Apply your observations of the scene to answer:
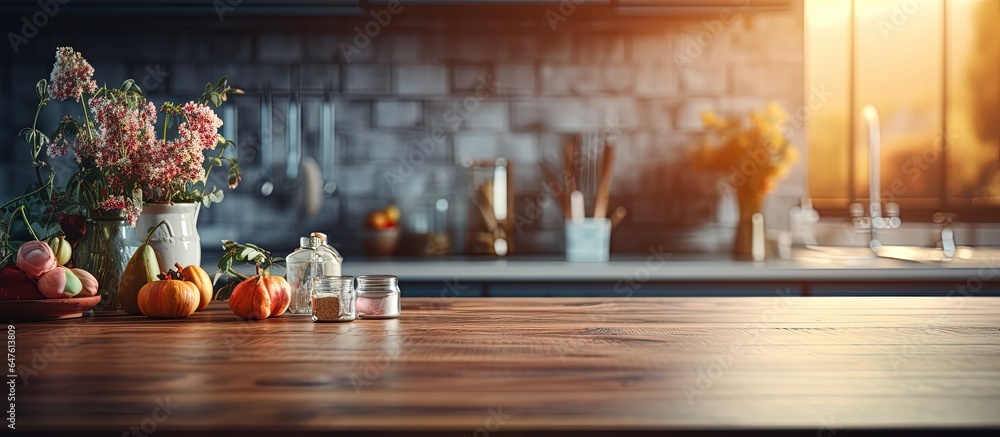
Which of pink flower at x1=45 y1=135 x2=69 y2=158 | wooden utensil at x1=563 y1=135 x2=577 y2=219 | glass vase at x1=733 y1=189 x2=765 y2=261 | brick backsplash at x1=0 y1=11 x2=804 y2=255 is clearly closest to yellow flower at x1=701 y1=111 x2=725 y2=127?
brick backsplash at x1=0 y1=11 x2=804 y2=255

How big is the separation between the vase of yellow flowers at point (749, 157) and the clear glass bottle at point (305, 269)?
1.91 metres

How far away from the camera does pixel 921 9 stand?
331 cm

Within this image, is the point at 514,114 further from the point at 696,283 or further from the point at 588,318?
the point at 588,318

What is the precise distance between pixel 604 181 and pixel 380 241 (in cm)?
86

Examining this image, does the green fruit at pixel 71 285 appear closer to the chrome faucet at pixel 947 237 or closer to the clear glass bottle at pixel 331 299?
the clear glass bottle at pixel 331 299

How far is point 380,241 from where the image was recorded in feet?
9.61

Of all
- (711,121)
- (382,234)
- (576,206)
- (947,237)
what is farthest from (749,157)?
(382,234)

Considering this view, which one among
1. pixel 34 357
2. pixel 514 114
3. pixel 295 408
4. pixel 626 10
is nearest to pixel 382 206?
pixel 514 114

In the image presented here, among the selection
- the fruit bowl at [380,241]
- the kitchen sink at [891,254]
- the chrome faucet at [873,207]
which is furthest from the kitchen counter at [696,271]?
the chrome faucet at [873,207]

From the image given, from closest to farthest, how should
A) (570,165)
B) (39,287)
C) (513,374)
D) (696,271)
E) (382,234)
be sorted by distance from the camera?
(513,374) → (39,287) → (696,271) → (382,234) → (570,165)

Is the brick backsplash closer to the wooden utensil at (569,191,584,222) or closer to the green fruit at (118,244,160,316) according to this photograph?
the wooden utensil at (569,191,584,222)

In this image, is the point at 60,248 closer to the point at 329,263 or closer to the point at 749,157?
the point at 329,263

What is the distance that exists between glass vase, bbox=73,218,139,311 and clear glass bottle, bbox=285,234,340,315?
291 mm

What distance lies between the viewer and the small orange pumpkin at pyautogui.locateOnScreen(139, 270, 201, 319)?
1.31 m
